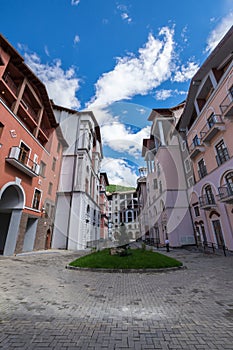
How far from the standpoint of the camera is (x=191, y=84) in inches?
712

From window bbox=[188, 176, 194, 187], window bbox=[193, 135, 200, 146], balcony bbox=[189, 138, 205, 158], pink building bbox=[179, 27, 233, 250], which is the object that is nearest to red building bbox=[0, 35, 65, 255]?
pink building bbox=[179, 27, 233, 250]

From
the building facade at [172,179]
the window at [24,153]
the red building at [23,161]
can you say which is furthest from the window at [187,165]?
the window at [24,153]

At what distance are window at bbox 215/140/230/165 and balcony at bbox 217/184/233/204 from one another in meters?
2.55

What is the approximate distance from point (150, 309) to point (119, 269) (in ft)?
14.5

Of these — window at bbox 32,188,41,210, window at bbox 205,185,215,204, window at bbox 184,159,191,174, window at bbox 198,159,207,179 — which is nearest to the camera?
window at bbox 205,185,215,204

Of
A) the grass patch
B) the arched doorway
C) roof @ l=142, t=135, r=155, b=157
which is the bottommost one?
the grass patch

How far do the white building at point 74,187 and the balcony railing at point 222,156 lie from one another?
16.3 m

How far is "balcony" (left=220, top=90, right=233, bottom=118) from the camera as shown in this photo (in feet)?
42.4

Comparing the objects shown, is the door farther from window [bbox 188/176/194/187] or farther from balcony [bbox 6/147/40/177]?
balcony [bbox 6/147/40/177]

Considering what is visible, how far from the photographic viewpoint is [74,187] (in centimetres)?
2172

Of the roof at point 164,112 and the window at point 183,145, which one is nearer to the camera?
the window at point 183,145

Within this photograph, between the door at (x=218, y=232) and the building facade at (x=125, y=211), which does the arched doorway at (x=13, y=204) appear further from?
the door at (x=218, y=232)

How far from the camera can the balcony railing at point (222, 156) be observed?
14.5m

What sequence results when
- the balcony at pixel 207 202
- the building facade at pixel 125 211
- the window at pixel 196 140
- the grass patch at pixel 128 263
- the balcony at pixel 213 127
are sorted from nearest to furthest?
the grass patch at pixel 128 263 < the balcony at pixel 213 127 < the building facade at pixel 125 211 < the balcony at pixel 207 202 < the window at pixel 196 140
